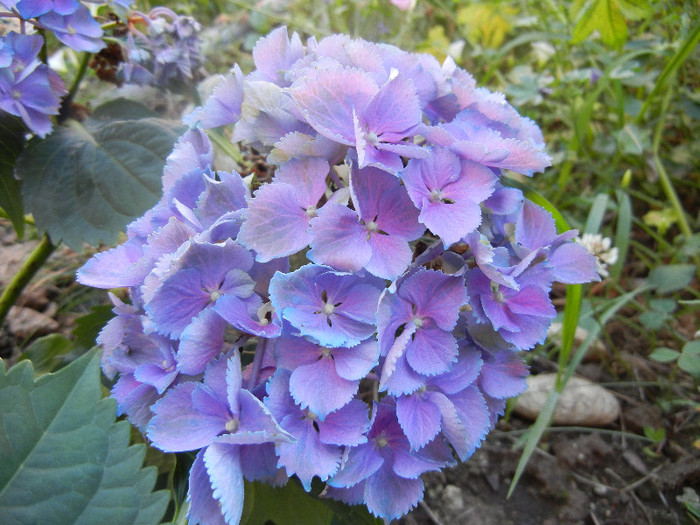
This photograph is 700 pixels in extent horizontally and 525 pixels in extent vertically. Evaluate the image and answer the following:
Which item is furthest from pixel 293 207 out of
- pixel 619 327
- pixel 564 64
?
pixel 564 64

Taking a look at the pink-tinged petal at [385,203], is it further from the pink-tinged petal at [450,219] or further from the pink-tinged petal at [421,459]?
the pink-tinged petal at [421,459]

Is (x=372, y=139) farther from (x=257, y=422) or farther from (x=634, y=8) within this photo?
(x=634, y=8)

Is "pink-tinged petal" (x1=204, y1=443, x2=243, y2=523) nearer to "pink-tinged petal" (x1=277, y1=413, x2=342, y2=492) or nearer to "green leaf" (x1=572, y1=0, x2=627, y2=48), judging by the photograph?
"pink-tinged petal" (x1=277, y1=413, x2=342, y2=492)

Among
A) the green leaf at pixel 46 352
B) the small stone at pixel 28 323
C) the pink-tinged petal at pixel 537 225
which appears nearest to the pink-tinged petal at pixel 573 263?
the pink-tinged petal at pixel 537 225

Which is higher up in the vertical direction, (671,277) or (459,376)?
(459,376)

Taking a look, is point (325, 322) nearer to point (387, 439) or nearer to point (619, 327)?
point (387, 439)

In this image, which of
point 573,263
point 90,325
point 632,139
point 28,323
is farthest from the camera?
point 632,139

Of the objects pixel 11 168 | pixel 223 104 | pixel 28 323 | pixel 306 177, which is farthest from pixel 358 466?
pixel 28 323
